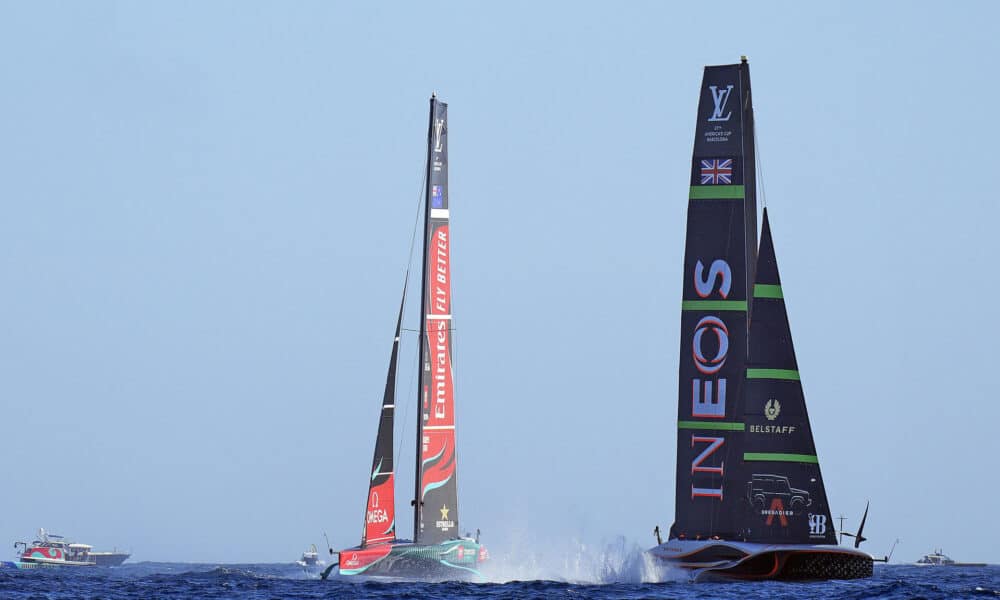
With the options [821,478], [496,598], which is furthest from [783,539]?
[496,598]

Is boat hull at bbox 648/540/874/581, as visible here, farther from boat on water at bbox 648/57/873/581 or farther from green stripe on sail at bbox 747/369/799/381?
green stripe on sail at bbox 747/369/799/381

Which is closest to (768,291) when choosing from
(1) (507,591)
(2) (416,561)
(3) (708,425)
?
(3) (708,425)

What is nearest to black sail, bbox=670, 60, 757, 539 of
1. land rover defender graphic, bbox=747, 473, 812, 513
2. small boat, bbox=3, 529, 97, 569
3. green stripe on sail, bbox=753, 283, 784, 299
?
green stripe on sail, bbox=753, 283, 784, 299

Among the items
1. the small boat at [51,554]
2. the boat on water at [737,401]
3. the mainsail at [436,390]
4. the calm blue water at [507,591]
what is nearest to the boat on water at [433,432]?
the mainsail at [436,390]

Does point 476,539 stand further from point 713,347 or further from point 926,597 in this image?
point 926,597

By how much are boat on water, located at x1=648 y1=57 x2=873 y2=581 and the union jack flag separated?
1.1 inches

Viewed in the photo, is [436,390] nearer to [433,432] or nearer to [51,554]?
[433,432]

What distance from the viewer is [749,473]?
40.8 meters

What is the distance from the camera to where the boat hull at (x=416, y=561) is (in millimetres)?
47031

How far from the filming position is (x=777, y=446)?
40.4 m

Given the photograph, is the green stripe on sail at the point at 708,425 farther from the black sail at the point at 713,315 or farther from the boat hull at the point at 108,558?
the boat hull at the point at 108,558

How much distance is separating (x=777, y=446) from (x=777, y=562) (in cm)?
293

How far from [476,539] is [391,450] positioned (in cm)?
405

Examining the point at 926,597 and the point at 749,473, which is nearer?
the point at 926,597
